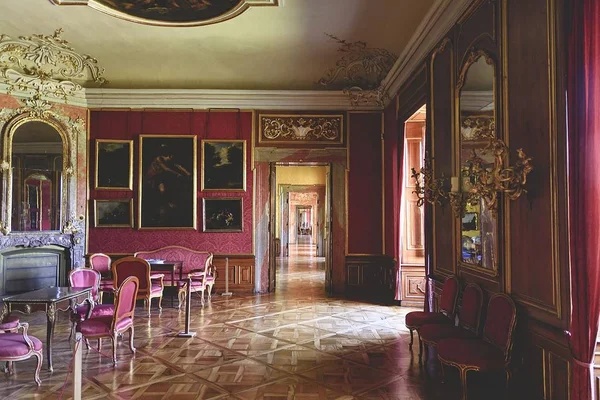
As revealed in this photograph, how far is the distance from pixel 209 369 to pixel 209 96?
6.18 meters

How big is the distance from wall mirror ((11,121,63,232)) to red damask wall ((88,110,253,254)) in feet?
2.23

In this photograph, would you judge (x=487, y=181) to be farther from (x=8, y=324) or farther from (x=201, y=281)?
(x=201, y=281)

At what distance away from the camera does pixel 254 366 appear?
4.38 metres

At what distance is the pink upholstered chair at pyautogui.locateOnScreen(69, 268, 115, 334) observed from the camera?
504 centimetres

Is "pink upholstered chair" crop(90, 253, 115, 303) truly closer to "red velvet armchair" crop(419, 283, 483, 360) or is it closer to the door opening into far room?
the door opening into far room

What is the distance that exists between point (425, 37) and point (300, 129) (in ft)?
12.4

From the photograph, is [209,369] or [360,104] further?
[360,104]

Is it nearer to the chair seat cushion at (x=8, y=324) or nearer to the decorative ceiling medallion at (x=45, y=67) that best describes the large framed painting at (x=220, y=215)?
the decorative ceiling medallion at (x=45, y=67)

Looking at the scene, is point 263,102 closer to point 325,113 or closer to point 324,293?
point 325,113

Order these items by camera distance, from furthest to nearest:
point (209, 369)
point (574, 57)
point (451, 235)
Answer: point (451, 235) < point (209, 369) < point (574, 57)

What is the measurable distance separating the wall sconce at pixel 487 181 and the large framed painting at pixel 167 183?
5.49 m

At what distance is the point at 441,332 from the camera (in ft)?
13.3

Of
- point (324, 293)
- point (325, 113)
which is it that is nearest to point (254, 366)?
point (324, 293)

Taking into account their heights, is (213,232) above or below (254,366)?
above
